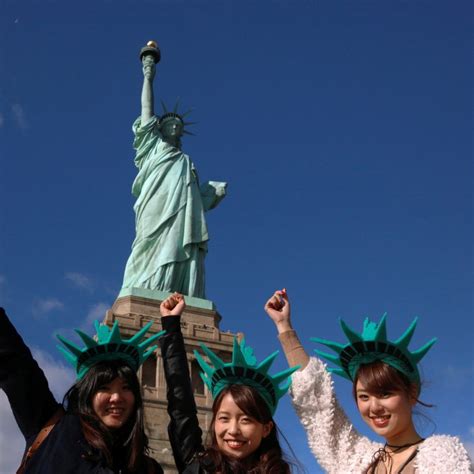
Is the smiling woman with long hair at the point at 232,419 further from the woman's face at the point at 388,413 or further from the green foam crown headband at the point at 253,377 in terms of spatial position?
the woman's face at the point at 388,413

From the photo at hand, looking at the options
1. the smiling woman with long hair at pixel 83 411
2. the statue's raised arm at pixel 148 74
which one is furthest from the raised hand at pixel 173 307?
the statue's raised arm at pixel 148 74

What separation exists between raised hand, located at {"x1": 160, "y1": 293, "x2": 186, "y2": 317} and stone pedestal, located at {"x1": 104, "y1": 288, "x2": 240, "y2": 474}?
35.4 ft

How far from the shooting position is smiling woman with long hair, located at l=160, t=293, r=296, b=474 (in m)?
4.45

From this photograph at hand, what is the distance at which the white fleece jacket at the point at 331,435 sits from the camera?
3.85 meters

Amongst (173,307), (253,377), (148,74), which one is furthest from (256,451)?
(148,74)

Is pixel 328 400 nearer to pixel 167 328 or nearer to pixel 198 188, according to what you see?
pixel 167 328

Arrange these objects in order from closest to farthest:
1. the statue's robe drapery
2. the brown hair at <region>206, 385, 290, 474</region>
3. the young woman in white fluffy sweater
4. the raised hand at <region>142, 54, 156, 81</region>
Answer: the young woman in white fluffy sweater, the brown hair at <region>206, 385, 290, 474</region>, the statue's robe drapery, the raised hand at <region>142, 54, 156, 81</region>

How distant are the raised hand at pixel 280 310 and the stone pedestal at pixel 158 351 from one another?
1141 centimetres

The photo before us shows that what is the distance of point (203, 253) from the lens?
22.8 metres

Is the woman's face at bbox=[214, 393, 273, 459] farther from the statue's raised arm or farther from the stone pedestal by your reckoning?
the statue's raised arm

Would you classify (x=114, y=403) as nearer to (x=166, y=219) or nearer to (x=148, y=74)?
(x=166, y=219)

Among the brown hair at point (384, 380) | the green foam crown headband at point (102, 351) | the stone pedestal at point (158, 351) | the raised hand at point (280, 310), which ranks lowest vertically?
the brown hair at point (384, 380)

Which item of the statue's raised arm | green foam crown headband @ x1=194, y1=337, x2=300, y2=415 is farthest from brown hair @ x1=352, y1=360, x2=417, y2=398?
the statue's raised arm

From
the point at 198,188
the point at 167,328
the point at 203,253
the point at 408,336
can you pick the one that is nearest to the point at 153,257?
the point at 203,253
